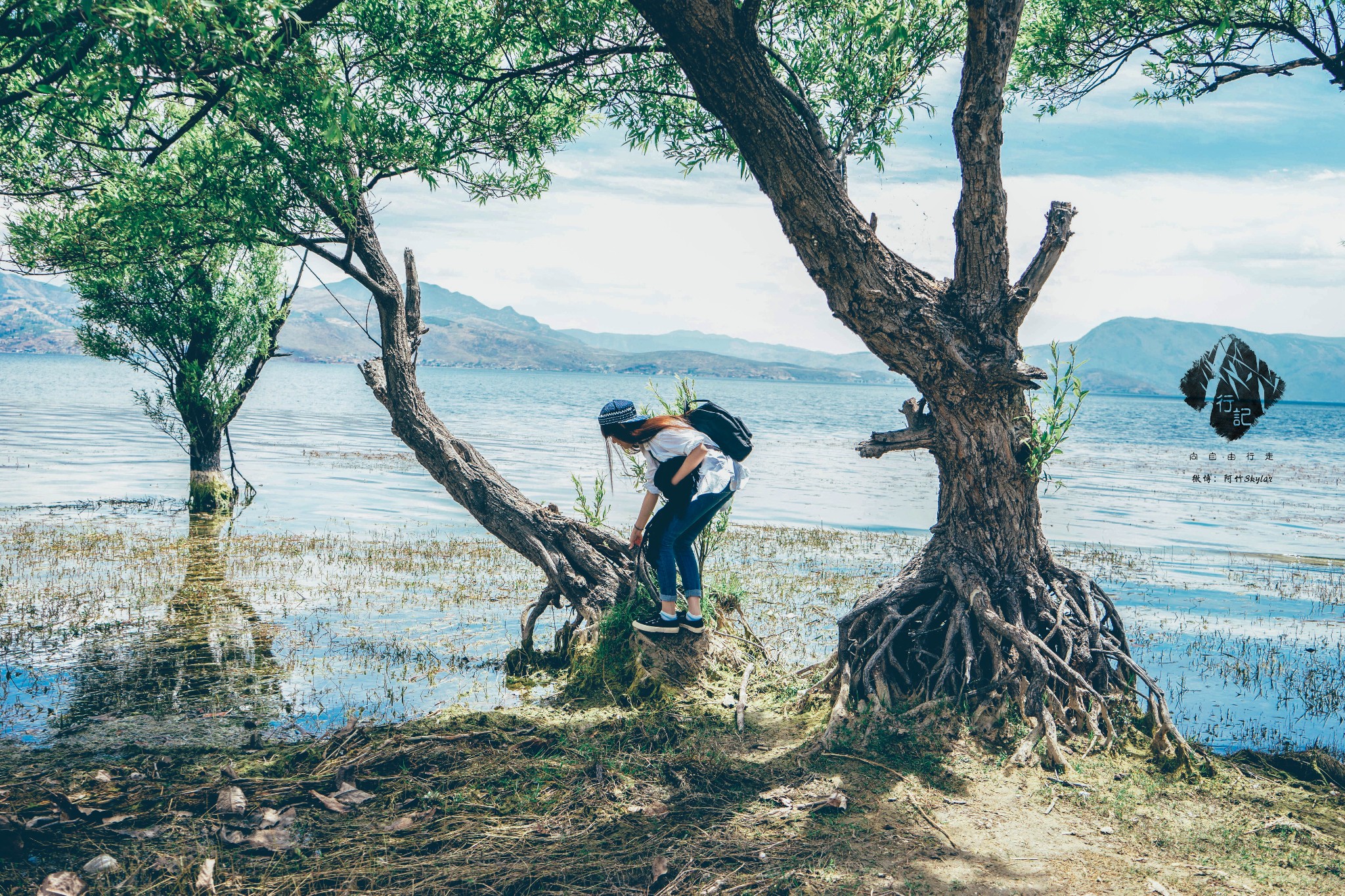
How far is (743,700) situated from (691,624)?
0.94 metres

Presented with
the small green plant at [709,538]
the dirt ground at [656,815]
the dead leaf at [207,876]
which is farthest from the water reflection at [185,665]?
the small green plant at [709,538]

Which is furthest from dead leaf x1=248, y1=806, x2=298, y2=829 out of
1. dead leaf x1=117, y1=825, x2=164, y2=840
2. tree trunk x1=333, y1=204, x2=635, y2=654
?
tree trunk x1=333, y1=204, x2=635, y2=654

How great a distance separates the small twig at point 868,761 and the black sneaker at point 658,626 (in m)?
1.96

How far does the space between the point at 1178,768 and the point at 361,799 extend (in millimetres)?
5948

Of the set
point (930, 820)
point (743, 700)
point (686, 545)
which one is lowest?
point (930, 820)

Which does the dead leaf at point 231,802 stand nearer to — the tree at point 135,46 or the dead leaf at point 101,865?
the dead leaf at point 101,865

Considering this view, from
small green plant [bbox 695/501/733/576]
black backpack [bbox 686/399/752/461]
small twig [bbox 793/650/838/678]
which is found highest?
black backpack [bbox 686/399/752/461]

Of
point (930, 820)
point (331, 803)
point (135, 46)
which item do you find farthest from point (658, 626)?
point (135, 46)

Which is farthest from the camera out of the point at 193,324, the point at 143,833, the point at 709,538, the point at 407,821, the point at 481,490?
the point at 193,324

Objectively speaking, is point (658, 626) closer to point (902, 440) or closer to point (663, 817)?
point (663, 817)

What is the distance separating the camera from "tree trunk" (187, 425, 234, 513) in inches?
776

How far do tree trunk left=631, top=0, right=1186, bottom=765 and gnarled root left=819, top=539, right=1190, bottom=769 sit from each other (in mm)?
16

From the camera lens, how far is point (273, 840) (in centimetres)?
519

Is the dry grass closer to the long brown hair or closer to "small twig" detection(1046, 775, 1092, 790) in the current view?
"small twig" detection(1046, 775, 1092, 790)
